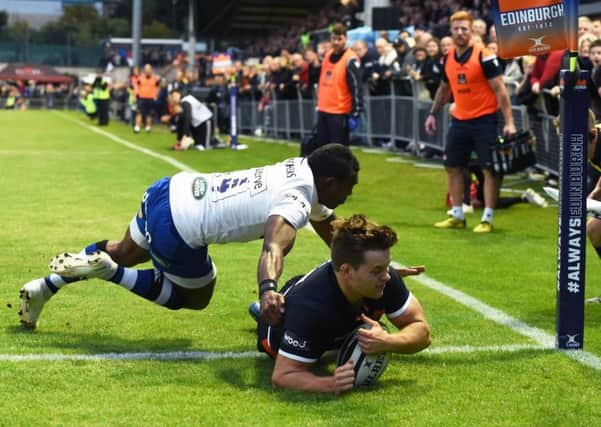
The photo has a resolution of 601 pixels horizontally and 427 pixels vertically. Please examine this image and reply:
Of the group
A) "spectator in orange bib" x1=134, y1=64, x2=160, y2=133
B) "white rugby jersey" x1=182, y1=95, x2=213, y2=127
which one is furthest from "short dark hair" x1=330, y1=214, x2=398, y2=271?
"spectator in orange bib" x1=134, y1=64, x2=160, y2=133

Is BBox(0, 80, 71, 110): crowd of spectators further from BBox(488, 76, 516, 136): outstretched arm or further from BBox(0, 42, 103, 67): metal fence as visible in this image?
BBox(488, 76, 516, 136): outstretched arm

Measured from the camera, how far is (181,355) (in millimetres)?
5949

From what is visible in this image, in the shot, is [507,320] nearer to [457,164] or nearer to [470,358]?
[470,358]

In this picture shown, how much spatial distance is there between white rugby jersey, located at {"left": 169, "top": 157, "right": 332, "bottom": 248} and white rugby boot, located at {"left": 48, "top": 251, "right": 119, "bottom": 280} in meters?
0.46

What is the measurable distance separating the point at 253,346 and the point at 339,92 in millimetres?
8662

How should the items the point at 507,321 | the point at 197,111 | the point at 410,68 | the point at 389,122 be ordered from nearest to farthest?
the point at 507,321 → the point at 410,68 → the point at 389,122 → the point at 197,111

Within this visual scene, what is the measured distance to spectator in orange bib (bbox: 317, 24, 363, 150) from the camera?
1445 centimetres

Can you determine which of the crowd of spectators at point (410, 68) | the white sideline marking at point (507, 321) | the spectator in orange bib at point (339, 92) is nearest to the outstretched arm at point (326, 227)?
the white sideline marking at point (507, 321)

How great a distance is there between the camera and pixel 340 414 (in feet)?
15.9

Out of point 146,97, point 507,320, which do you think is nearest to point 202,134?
point 146,97

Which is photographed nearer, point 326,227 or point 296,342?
point 296,342

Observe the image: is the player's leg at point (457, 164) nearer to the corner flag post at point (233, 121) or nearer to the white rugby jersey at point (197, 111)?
the white rugby jersey at point (197, 111)

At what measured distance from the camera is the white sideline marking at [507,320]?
5.84m

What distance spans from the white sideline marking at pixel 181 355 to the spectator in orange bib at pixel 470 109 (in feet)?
17.3
